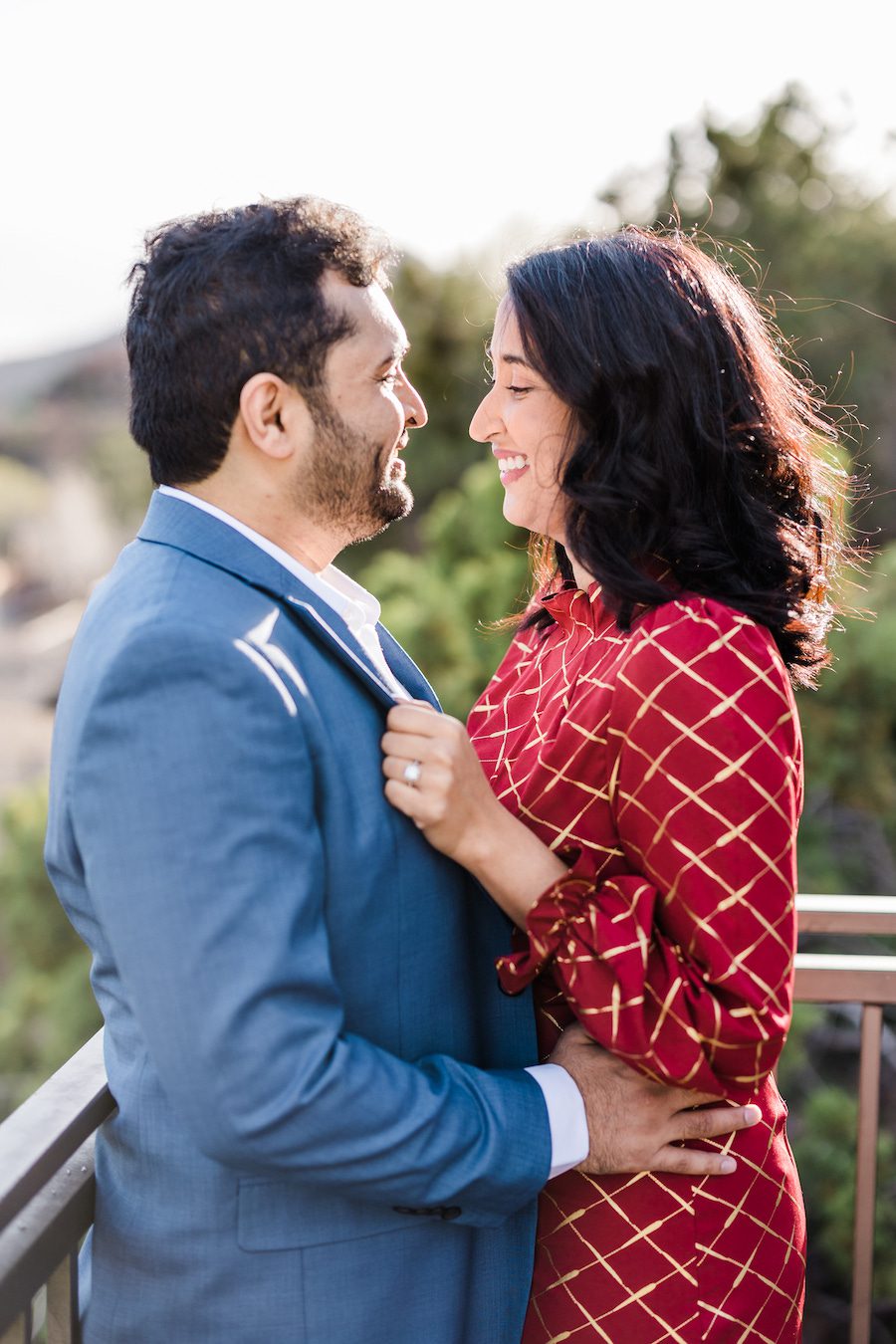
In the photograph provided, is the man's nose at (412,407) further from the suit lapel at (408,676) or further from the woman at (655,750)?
the suit lapel at (408,676)

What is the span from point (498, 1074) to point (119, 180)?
2081cm

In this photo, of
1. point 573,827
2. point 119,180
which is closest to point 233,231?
point 573,827

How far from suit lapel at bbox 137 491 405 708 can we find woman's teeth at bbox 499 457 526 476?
46 cm

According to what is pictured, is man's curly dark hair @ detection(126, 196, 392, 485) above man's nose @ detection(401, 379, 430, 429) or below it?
above

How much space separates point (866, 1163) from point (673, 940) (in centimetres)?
92

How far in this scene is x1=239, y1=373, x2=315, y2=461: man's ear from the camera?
1214 mm

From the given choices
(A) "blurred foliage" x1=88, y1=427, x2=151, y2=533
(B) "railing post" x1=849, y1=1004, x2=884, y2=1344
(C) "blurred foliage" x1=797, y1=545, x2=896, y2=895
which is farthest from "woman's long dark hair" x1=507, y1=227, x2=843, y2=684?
(A) "blurred foliage" x1=88, y1=427, x2=151, y2=533

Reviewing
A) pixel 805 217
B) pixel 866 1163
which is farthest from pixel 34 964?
pixel 805 217

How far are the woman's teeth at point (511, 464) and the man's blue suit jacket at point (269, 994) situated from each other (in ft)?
1.55

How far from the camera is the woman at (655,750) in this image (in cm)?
118

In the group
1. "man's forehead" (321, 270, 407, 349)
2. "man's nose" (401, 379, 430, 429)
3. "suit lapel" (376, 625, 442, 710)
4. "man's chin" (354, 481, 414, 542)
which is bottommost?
"suit lapel" (376, 625, 442, 710)

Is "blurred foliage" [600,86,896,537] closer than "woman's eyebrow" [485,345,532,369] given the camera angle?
No

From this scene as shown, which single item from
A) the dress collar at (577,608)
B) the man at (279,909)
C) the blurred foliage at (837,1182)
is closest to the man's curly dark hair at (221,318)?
the man at (279,909)

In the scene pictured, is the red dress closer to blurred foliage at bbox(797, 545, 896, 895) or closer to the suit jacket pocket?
the suit jacket pocket
